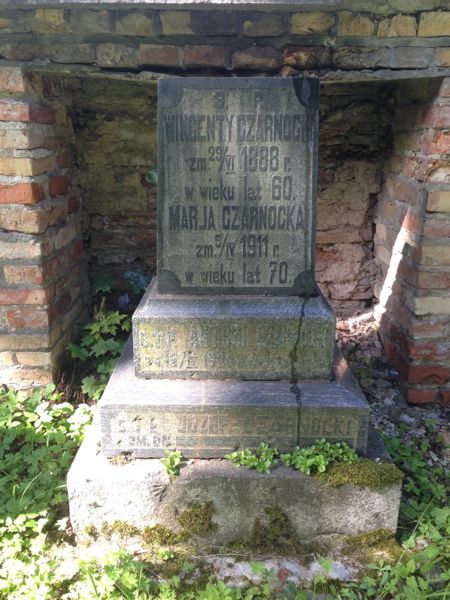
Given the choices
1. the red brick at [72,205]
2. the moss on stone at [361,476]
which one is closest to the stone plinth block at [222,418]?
the moss on stone at [361,476]

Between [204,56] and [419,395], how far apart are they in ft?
7.40

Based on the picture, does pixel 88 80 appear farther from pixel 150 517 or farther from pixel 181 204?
pixel 150 517

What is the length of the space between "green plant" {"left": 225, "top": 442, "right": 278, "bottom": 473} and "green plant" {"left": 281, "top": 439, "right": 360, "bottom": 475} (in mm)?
46

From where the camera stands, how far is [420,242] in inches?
112

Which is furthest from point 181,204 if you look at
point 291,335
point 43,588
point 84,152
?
point 84,152

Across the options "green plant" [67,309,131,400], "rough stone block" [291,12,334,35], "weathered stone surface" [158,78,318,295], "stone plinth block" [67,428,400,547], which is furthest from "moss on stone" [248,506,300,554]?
"rough stone block" [291,12,334,35]

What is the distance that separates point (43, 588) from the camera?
184 cm

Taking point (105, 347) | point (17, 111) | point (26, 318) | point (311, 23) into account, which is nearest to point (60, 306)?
point (26, 318)

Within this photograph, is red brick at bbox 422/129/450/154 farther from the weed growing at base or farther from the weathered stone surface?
the weed growing at base

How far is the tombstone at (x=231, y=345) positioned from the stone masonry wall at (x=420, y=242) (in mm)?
962

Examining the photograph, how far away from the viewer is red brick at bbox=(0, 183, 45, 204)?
8.87 feet

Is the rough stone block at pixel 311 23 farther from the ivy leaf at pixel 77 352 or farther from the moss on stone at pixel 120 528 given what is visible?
the moss on stone at pixel 120 528

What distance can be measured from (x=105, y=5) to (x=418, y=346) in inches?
96.2

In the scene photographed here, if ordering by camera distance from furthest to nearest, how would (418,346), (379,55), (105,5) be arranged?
(418,346) < (379,55) < (105,5)
